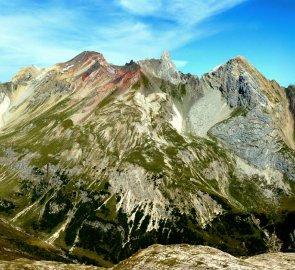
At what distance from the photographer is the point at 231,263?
96250mm

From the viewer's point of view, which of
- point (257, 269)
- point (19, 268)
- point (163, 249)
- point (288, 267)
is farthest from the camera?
point (19, 268)

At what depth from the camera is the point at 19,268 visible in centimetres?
13738

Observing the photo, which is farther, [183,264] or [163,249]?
[163,249]

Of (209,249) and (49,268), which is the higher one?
(209,249)

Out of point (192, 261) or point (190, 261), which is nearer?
point (192, 261)

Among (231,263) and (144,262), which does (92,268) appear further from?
(231,263)

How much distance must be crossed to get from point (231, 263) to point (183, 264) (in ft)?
35.3

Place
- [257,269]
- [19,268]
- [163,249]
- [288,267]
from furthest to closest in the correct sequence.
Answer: [19,268]
[163,249]
[288,267]
[257,269]

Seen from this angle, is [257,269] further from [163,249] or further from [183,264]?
[163,249]

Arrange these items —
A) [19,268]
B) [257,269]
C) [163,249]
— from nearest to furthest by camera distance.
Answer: [257,269] < [163,249] < [19,268]

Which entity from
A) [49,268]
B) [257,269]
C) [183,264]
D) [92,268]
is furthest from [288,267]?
[49,268]

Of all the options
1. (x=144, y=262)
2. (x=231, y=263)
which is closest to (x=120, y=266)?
(x=144, y=262)

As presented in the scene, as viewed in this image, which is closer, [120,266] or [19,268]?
[120,266]

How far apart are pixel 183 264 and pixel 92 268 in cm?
5307
